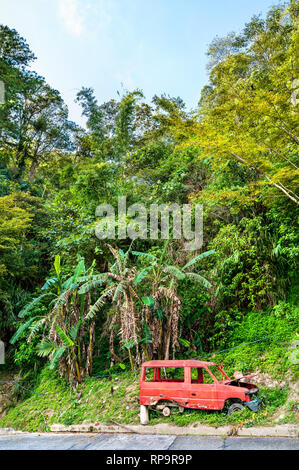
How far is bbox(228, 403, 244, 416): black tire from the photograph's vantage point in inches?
195

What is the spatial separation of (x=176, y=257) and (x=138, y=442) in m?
5.44

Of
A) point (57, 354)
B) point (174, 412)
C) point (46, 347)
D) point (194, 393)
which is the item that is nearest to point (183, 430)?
point (174, 412)

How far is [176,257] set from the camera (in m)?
9.38

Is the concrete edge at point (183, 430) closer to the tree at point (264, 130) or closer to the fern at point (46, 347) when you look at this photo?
the fern at point (46, 347)

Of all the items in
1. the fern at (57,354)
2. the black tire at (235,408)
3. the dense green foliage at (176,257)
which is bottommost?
Answer: the black tire at (235,408)

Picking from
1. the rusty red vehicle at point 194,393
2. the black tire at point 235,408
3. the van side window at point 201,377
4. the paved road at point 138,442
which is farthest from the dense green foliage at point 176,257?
the paved road at point 138,442

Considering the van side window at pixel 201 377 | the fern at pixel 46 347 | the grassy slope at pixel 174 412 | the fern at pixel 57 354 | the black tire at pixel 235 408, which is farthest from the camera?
the fern at pixel 46 347

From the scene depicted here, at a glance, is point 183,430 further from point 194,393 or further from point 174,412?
point 194,393

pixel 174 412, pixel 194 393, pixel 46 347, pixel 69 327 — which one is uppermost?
pixel 69 327

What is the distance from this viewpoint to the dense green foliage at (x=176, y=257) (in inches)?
265

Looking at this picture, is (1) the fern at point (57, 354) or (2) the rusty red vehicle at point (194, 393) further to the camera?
(1) the fern at point (57, 354)

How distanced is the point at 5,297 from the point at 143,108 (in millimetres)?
13547

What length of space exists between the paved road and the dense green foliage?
1.57 meters
